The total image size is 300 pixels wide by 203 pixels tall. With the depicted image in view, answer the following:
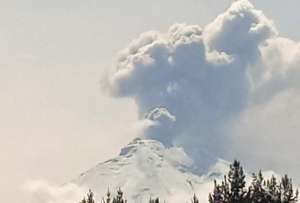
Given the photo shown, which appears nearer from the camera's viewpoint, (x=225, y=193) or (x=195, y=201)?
(x=225, y=193)

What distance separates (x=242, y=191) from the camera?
150 feet

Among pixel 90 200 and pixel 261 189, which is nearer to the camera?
pixel 90 200

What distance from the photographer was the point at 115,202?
148 ft

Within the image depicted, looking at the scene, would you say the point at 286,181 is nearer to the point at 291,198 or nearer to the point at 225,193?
the point at 291,198

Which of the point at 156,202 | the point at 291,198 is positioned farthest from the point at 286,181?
the point at 156,202

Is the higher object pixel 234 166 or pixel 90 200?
pixel 234 166

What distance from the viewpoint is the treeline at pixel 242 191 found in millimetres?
45466

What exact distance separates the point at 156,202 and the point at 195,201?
2.92 metres

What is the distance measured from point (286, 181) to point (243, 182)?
3.28 meters

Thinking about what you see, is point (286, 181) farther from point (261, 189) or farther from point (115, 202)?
point (115, 202)

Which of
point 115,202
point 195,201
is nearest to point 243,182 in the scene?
point 195,201

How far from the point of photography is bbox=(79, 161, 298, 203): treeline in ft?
149

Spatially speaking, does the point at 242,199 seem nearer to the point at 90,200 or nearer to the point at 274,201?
the point at 274,201

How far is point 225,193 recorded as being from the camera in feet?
150
